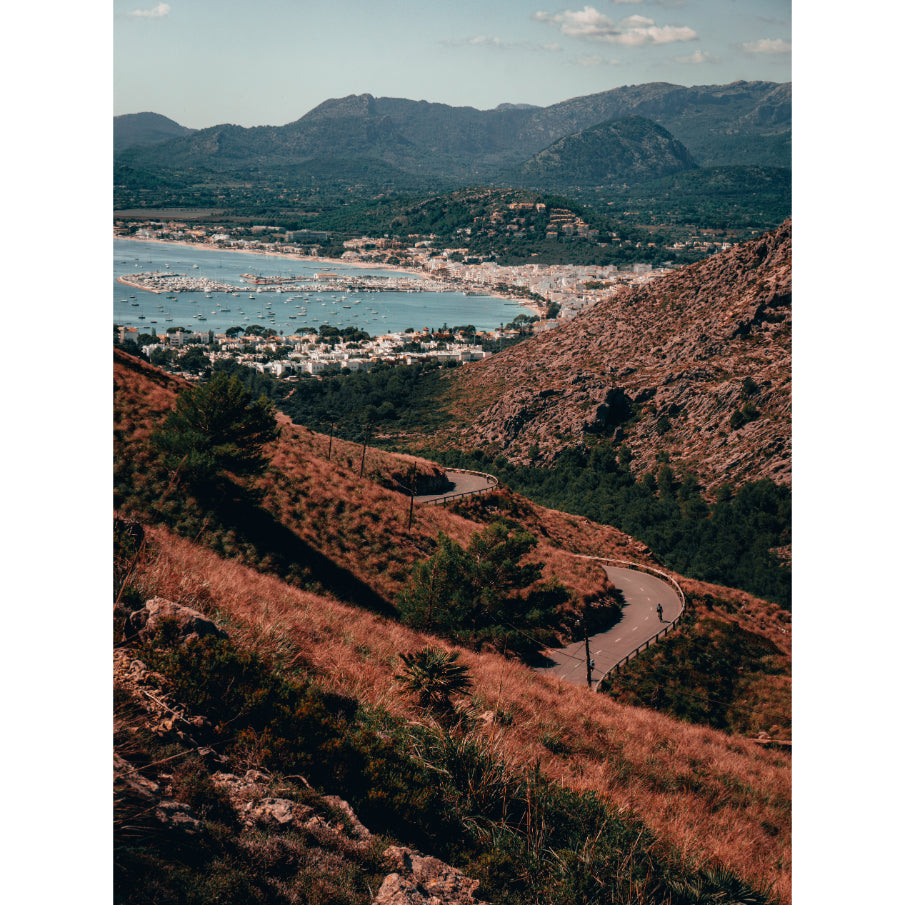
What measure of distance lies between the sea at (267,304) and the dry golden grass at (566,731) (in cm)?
8377

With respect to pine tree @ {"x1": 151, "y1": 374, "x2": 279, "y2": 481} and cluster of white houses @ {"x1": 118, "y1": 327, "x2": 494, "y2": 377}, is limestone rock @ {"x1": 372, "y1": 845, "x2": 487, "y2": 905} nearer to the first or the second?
pine tree @ {"x1": 151, "y1": 374, "x2": 279, "y2": 481}

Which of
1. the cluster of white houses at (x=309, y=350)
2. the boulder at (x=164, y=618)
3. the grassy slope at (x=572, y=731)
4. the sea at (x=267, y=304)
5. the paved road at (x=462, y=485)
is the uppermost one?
the sea at (x=267, y=304)

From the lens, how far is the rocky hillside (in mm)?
46500

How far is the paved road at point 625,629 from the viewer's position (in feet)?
58.0

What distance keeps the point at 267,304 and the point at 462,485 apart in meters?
102

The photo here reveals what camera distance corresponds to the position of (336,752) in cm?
398

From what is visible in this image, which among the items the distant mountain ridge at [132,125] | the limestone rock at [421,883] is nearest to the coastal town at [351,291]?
the distant mountain ridge at [132,125]

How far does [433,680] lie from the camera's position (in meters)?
5.97

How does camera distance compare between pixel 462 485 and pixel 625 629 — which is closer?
pixel 625 629

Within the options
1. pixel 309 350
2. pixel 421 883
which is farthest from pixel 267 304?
pixel 421 883

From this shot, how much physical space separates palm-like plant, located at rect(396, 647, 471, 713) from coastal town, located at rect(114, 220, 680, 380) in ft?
112

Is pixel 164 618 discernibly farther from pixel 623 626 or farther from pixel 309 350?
pixel 309 350

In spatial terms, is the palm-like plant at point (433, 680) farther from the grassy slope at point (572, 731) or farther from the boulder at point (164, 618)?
the boulder at point (164, 618)

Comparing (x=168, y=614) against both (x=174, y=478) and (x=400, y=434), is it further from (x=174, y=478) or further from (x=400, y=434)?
(x=400, y=434)
